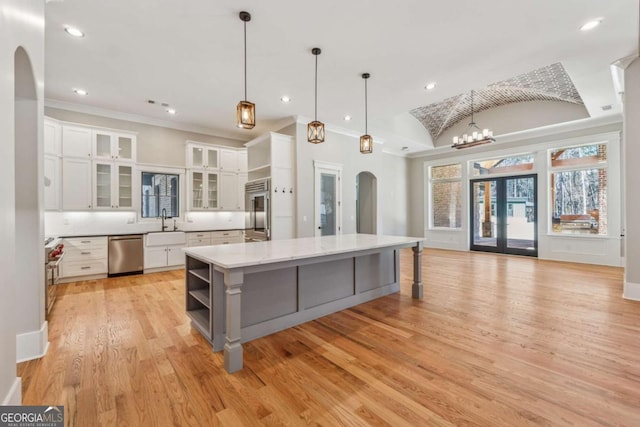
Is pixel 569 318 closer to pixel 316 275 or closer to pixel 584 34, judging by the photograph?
pixel 316 275

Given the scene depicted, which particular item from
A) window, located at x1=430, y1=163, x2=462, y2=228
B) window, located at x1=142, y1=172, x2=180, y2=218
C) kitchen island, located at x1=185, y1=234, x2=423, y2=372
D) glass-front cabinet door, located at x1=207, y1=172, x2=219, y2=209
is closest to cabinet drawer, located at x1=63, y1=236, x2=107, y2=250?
window, located at x1=142, y1=172, x2=180, y2=218

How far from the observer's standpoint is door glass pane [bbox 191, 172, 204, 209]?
Result: 6137 mm

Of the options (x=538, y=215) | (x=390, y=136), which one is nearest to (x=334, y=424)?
(x=390, y=136)

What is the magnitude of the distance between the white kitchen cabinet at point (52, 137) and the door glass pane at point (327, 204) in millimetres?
4642

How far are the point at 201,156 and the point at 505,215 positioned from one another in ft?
25.4

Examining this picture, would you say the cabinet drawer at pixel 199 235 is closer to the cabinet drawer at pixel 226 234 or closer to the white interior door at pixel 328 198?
the cabinet drawer at pixel 226 234

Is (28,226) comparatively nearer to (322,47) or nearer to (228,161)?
(322,47)

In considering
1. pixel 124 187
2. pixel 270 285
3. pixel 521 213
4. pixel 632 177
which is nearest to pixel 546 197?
pixel 521 213

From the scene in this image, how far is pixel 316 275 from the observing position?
10.3 feet

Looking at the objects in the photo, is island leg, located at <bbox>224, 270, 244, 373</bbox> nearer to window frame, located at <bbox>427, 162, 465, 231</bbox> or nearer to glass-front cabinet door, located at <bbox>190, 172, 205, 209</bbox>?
glass-front cabinet door, located at <bbox>190, 172, 205, 209</bbox>

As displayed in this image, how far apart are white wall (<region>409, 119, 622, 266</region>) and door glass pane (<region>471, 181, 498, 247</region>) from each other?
0.25m

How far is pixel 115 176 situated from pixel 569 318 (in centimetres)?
720

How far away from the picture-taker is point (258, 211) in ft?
19.3

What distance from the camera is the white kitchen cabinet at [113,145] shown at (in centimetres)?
512
